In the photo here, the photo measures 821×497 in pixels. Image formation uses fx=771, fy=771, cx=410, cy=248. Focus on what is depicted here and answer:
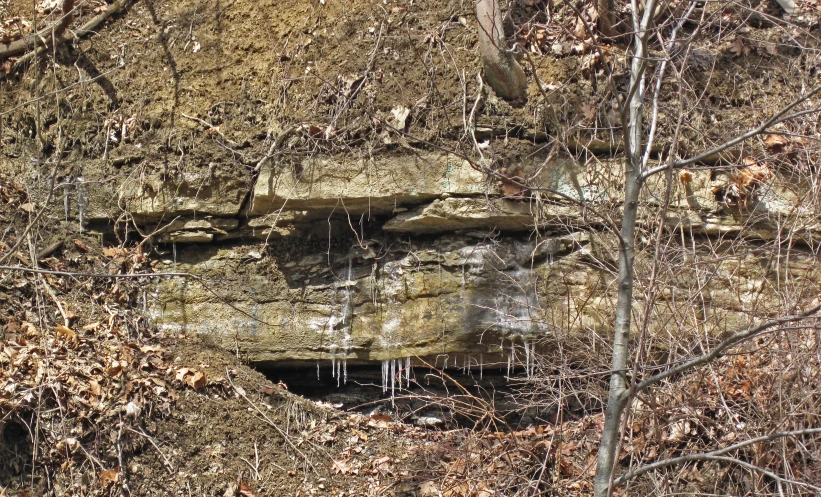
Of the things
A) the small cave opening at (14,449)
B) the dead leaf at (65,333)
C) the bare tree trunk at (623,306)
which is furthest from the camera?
the dead leaf at (65,333)

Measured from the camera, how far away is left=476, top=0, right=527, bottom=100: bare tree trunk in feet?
18.1

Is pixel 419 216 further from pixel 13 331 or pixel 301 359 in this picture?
pixel 13 331

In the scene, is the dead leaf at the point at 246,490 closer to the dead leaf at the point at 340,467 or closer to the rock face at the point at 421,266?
the dead leaf at the point at 340,467

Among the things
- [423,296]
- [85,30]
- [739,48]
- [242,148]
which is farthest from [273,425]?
[739,48]

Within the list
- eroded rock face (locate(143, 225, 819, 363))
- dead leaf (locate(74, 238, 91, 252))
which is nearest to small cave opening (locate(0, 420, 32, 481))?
eroded rock face (locate(143, 225, 819, 363))

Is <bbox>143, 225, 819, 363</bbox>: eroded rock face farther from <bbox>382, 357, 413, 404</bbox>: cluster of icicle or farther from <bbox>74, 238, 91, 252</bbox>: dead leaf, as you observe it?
<bbox>74, 238, 91, 252</bbox>: dead leaf

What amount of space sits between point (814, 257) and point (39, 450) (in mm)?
5107

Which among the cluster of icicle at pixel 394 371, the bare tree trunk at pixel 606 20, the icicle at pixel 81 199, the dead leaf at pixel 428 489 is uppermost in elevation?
the bare tree trunk at pixel 606 20

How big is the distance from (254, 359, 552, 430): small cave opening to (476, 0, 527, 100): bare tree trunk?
2.05 meters

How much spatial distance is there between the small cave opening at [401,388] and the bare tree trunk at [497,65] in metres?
2.05

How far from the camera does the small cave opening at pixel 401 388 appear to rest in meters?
5.72

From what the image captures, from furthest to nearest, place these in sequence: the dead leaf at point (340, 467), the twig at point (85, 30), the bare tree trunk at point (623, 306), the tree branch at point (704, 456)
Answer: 1. the twig at point (85, 30)
2. the dead leaf at point (340, 467)
3. the bare tree trunk at point (623, 306)
4. the tree branch at point (704, 456)

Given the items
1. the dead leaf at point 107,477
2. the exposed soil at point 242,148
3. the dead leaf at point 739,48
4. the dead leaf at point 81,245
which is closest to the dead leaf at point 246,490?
the exposed soil at point 242,148

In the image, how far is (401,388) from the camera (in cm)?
561
